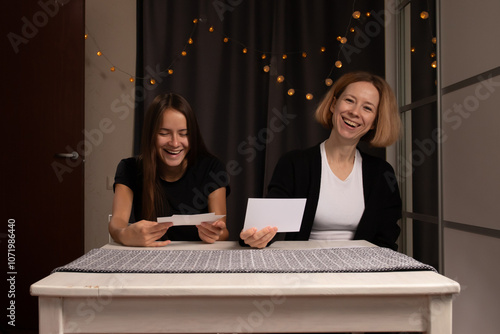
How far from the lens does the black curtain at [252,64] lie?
2.94m

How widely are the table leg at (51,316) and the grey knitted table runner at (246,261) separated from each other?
0.12 meters

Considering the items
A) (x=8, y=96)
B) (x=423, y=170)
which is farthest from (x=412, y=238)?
(x=8, y=96)

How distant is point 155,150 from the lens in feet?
5.59

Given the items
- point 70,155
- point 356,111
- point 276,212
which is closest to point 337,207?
point 356,111

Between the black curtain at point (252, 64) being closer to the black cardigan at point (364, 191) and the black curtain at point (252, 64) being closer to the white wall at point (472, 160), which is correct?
the white wall at point (472, 160)

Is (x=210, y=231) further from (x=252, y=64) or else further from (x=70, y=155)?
(x=252, y=64)

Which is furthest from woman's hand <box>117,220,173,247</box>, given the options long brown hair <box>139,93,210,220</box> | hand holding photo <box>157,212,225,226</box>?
long brown hair <box>139,93,210,220</box>

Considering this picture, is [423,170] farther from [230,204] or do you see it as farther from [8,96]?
[8,96]

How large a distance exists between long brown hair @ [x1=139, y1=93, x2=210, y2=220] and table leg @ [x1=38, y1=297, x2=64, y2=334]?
2.83ft

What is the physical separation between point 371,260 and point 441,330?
8.6 inches

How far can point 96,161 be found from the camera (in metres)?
3.11

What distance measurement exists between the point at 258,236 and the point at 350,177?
0.61 m

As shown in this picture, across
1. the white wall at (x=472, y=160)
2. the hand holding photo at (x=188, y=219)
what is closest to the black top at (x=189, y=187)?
the hand holding photo at (x=188, y=219)

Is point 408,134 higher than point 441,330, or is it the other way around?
point 408,134
